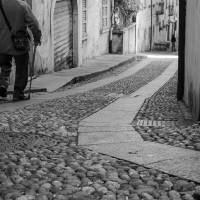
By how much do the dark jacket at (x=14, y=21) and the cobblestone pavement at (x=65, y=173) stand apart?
100 inches

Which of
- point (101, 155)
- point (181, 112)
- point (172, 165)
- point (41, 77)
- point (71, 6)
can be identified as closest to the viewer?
point (172, 165)

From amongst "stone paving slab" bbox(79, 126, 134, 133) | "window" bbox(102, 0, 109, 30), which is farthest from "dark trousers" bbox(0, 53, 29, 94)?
"window" bbox(102, 0, 109, 30)

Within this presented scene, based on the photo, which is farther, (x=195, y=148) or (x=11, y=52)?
(x=11, y=52)

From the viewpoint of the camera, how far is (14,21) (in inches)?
316

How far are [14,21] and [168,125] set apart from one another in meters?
3.12

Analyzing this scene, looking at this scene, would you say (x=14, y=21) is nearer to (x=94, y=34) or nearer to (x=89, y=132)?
(x=89, y=132)

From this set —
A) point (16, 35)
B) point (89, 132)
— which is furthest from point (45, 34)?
point (89, 132)

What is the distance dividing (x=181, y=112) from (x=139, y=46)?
28842 mm

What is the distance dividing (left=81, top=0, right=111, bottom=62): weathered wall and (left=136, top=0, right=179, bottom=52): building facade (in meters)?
8.80

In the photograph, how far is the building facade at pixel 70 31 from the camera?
14016mm

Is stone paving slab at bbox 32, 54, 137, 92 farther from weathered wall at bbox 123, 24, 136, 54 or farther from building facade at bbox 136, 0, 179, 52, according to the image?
building facade at bbox 136, 0, 179, 52

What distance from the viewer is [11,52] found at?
8117mm

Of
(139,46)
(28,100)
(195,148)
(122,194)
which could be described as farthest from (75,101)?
(139,46)

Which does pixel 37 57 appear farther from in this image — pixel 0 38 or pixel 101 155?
pixel 101 155
